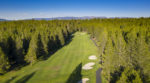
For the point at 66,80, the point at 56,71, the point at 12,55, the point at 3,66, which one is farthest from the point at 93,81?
the point at 12,55

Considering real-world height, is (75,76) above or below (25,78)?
above

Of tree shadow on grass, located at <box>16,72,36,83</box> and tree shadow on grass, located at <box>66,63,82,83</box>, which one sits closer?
tree shadow on grass, located at <box>66,63,82,83</box>

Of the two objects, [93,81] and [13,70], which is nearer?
[93,81]

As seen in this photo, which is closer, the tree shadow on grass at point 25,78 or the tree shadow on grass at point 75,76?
the tree shadow on grass at point 75,76

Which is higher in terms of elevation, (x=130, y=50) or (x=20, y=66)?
(x=130, y=50)

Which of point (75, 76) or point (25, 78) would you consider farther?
point (25, 78)

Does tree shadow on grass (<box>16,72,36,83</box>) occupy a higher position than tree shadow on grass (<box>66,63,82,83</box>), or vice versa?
tree shadow on grass (<box>66,63,82,83</box>)

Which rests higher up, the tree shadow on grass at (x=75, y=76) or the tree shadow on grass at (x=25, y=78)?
the tree shadow on grass at (x=75, y=76)

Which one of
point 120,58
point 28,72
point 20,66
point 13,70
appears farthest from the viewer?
point 20,66

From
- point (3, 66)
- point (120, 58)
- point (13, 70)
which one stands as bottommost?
point (13, 70)

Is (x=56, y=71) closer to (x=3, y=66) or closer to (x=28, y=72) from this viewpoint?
(x=28, y=72)

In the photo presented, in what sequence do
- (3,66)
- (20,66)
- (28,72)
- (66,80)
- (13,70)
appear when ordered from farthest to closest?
1. (20,66)
2. (13,70)
3. (28,72)
4. (3,66)
5. (66,80)
